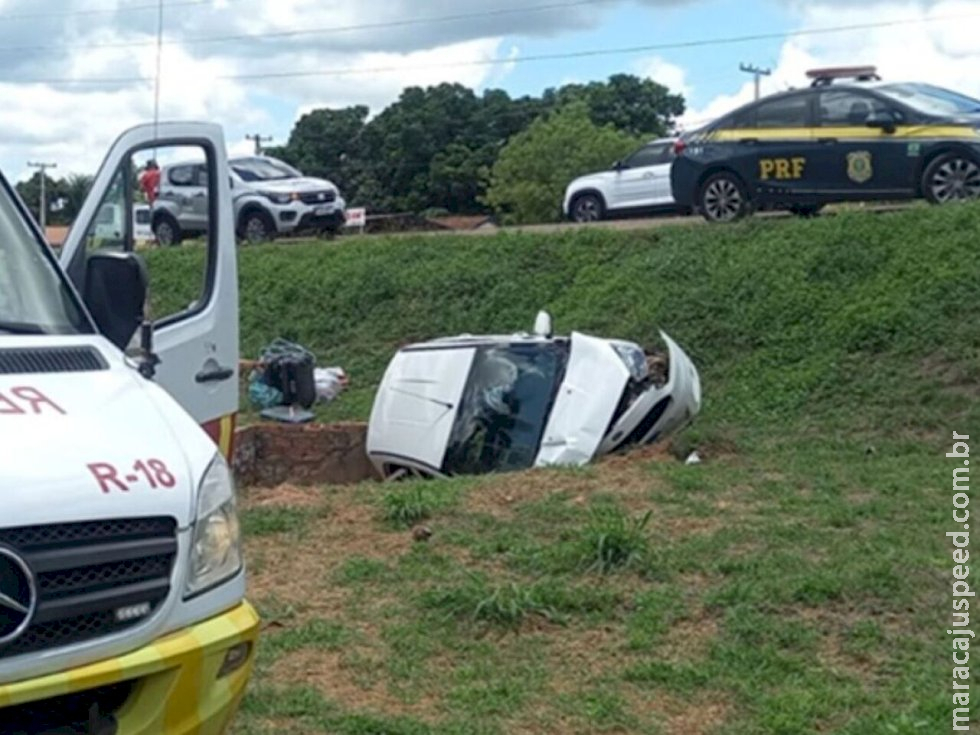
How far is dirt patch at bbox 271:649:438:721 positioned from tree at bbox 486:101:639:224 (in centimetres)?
4896

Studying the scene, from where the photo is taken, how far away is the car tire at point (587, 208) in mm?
23484

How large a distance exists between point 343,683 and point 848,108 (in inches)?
499

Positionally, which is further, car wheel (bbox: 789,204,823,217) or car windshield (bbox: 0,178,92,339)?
car wheel (bbox: 789,204,823,217)

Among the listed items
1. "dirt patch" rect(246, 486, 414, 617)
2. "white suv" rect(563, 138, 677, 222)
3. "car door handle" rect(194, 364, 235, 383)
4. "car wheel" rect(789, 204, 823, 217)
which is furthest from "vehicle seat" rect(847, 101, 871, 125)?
"car door handle" rect(194, 364, 235, 383)

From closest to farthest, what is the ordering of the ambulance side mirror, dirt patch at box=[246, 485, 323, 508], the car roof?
the ambulance side mirror, dirt patch at box=[246, 485, 323, 508], the car roof

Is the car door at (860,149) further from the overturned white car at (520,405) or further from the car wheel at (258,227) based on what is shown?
the car wheel at (258,227)

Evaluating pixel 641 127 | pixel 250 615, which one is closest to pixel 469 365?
pixel 250 615

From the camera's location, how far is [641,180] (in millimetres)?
22719

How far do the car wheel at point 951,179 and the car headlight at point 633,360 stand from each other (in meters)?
5.67

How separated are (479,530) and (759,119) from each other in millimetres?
10522

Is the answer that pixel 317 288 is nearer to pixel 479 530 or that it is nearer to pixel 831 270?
pixel 831 270

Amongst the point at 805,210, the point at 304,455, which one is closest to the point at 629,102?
the point at 805,210

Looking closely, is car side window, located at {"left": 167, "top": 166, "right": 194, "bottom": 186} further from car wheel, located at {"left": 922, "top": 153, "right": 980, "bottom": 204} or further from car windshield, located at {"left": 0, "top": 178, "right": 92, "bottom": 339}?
car wheel, located at {"left": 922, "top": 153, "right": 980, "bottom": 204}

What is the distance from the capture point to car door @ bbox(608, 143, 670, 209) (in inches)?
889
